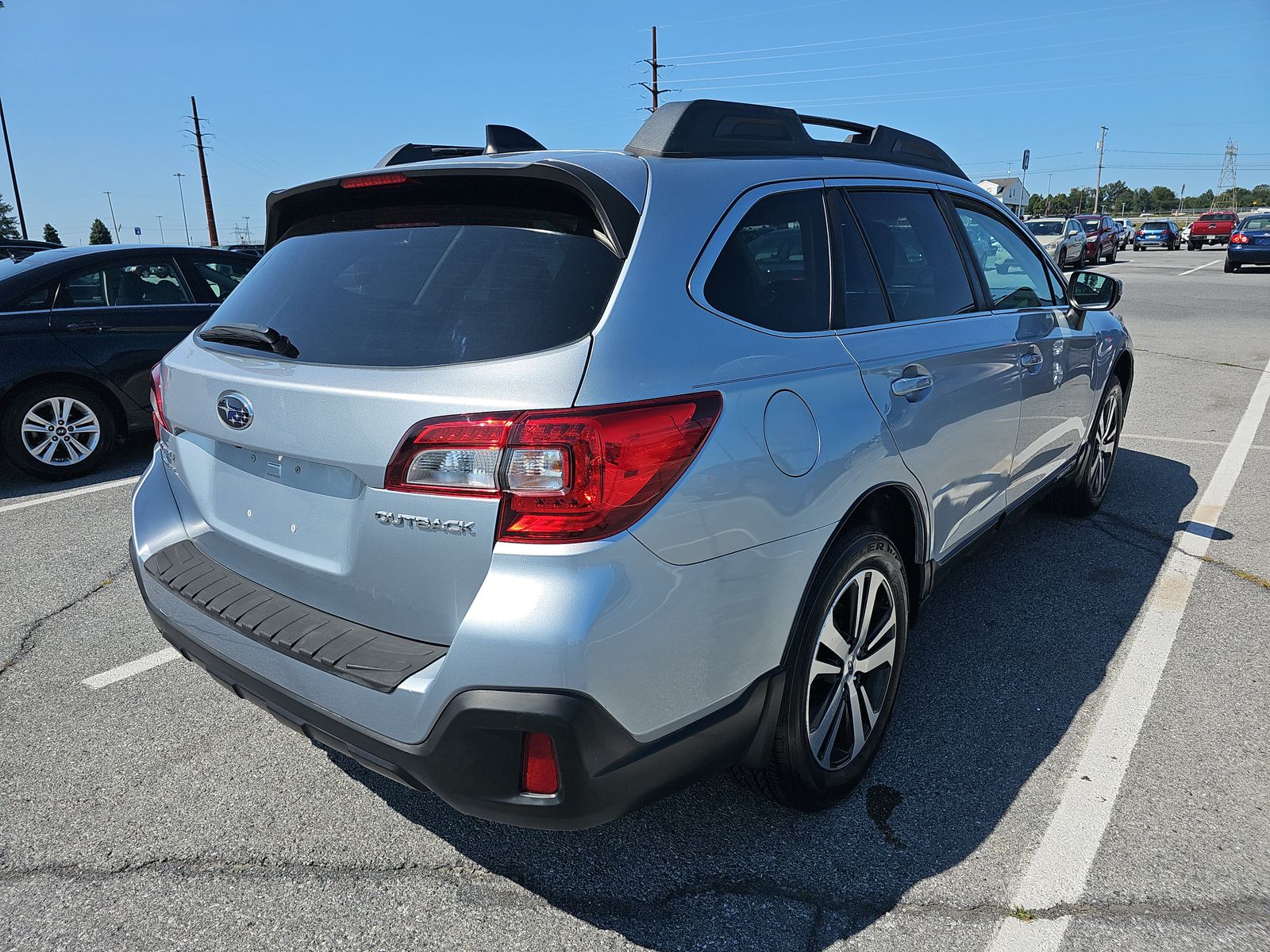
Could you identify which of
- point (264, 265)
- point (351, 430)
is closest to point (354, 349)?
point (351, 430)

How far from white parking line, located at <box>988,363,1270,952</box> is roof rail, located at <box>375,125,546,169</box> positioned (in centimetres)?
244

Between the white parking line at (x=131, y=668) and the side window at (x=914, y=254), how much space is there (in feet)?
9.36

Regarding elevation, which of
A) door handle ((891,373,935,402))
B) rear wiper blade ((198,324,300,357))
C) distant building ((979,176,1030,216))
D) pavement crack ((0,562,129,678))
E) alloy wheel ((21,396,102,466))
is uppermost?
distant building ((979,176,1030,216))

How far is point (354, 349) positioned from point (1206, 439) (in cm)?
702

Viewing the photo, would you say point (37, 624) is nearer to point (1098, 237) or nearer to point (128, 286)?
point (128, 286)

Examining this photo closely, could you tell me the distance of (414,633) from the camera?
6.27ft

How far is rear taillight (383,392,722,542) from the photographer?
1767mm

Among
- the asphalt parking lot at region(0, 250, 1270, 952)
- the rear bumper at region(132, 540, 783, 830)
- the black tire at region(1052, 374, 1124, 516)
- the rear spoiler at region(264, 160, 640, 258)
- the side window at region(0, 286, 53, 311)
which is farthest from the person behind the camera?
the side window at region(0, 286, 53, 311)

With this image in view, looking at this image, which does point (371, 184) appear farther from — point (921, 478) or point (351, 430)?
point (921, 478)

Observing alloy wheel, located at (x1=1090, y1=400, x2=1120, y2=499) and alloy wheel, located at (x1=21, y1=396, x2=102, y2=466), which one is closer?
alloy wheel, located at (x1=1090, y1=400, x2=1120, y2=499)

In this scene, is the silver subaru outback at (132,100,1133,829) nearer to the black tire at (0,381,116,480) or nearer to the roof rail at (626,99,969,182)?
the roof rail at (626,99,969,182)

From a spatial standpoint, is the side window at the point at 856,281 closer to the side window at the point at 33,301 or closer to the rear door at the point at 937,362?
the rear door at the point at 937,362

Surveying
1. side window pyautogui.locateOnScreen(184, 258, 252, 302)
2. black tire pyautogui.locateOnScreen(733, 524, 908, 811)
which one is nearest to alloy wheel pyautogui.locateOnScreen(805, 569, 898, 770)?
black tire pyautogui.locateOnScreen(733, 524, 908, 811)

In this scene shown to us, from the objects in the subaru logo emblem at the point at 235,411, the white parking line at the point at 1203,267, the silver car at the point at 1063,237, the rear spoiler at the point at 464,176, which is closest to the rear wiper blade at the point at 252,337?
the subaru logo emblem at the point at 235,411
